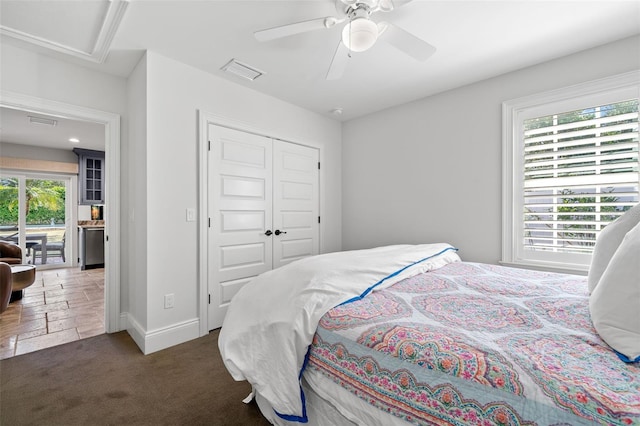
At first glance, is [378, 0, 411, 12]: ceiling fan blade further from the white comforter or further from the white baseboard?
the white baseboard

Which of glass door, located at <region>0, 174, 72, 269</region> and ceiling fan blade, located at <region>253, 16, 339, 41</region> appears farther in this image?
glass door, located at <region>0, 174, 72, 269</region>

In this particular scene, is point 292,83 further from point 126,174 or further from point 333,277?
point 333,277

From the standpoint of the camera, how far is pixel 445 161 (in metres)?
3.17

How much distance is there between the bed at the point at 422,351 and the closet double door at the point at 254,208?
1521 mm

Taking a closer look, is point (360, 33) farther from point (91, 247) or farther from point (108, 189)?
point (91, 247)

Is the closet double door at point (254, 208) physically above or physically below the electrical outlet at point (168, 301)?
above

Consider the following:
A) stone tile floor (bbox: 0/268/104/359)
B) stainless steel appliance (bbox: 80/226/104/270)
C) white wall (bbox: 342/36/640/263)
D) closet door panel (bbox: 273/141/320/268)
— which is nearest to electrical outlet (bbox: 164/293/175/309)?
stone tile floor (bbox: 0/268/104/359)

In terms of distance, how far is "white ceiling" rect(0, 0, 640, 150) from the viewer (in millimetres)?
1909

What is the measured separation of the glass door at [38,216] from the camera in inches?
→ 222

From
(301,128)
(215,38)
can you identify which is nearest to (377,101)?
(301,128)

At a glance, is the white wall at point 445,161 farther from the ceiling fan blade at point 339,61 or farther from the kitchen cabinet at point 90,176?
the kitchen cabinet at point 90,176

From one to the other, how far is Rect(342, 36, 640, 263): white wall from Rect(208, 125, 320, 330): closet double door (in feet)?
2.36

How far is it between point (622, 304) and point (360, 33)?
1.71 m

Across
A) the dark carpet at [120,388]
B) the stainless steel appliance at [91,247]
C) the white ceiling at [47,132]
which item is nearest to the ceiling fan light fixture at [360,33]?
the dark carpet at [120,388]
